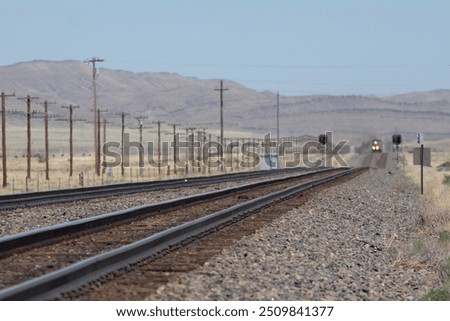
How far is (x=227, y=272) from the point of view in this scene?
40.8 ft

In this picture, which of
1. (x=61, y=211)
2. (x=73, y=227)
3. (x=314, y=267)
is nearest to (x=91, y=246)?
(x=73, y=227)

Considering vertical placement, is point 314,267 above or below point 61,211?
above

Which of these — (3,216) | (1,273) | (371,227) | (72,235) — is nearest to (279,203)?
(371,227)

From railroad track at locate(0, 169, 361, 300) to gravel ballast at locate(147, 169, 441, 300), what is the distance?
0.94 meters

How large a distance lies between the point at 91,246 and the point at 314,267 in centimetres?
347

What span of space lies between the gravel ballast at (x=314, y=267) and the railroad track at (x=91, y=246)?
3.09 ft

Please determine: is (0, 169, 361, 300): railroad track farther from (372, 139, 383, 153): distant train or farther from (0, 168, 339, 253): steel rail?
(372, 139, 383, 153): distant train

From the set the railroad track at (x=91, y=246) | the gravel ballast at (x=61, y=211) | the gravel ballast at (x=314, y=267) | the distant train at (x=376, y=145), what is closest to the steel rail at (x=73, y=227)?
the railroad track at (x=91, y=246)

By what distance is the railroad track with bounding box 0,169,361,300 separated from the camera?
1038 cm

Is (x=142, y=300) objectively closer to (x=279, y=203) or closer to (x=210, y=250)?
(x=210, y=250)

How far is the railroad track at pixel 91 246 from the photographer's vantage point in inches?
409

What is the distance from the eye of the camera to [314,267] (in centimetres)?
1388

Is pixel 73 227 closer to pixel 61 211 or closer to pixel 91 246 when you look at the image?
pixel 91 246

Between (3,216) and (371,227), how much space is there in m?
8.18
